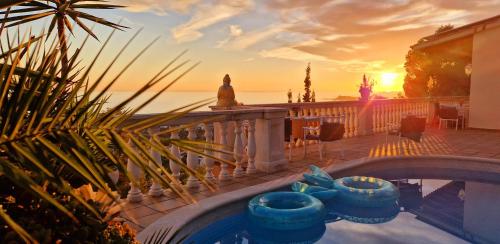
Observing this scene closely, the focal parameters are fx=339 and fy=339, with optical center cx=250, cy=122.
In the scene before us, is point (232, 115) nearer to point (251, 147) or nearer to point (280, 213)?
point (251, 147)

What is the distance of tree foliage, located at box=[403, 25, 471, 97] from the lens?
29250 mm

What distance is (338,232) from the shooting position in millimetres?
4984

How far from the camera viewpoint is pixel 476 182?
739cm

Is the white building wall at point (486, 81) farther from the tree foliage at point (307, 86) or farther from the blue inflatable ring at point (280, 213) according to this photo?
the tree foliage at point (307, 86)

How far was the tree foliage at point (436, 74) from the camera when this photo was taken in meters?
29.2

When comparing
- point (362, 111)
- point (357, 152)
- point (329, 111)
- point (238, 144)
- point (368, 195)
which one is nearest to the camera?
point (368, 195)

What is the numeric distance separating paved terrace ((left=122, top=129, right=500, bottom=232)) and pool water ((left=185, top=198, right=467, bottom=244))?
567mm

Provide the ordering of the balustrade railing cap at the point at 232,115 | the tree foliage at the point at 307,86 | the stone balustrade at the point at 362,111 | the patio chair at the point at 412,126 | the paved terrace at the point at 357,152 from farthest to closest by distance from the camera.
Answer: the tree foliage at the point at 307,86 → the stone balustrade at the point at 362,111 → the patio chair at the point at 412,126 → the balustrade railing cap at the point at 232,115 → the paved terrace at the point at 357,152

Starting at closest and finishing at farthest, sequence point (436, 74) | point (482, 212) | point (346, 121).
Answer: point (482, 212)
point (346, 121)
point (436, 74)

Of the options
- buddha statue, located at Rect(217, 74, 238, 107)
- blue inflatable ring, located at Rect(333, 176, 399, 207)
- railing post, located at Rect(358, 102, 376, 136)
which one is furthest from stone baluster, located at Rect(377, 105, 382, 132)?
blue inflatable ring, located at Rect(333, 176, 399, 207)

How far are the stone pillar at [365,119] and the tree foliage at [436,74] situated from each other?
61.7 feet

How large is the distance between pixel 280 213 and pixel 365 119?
8.05 m

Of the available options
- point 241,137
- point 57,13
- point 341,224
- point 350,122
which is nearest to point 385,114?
point 350,122

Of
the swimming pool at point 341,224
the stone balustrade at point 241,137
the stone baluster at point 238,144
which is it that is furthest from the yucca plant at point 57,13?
the stone baluster at point 238,144
